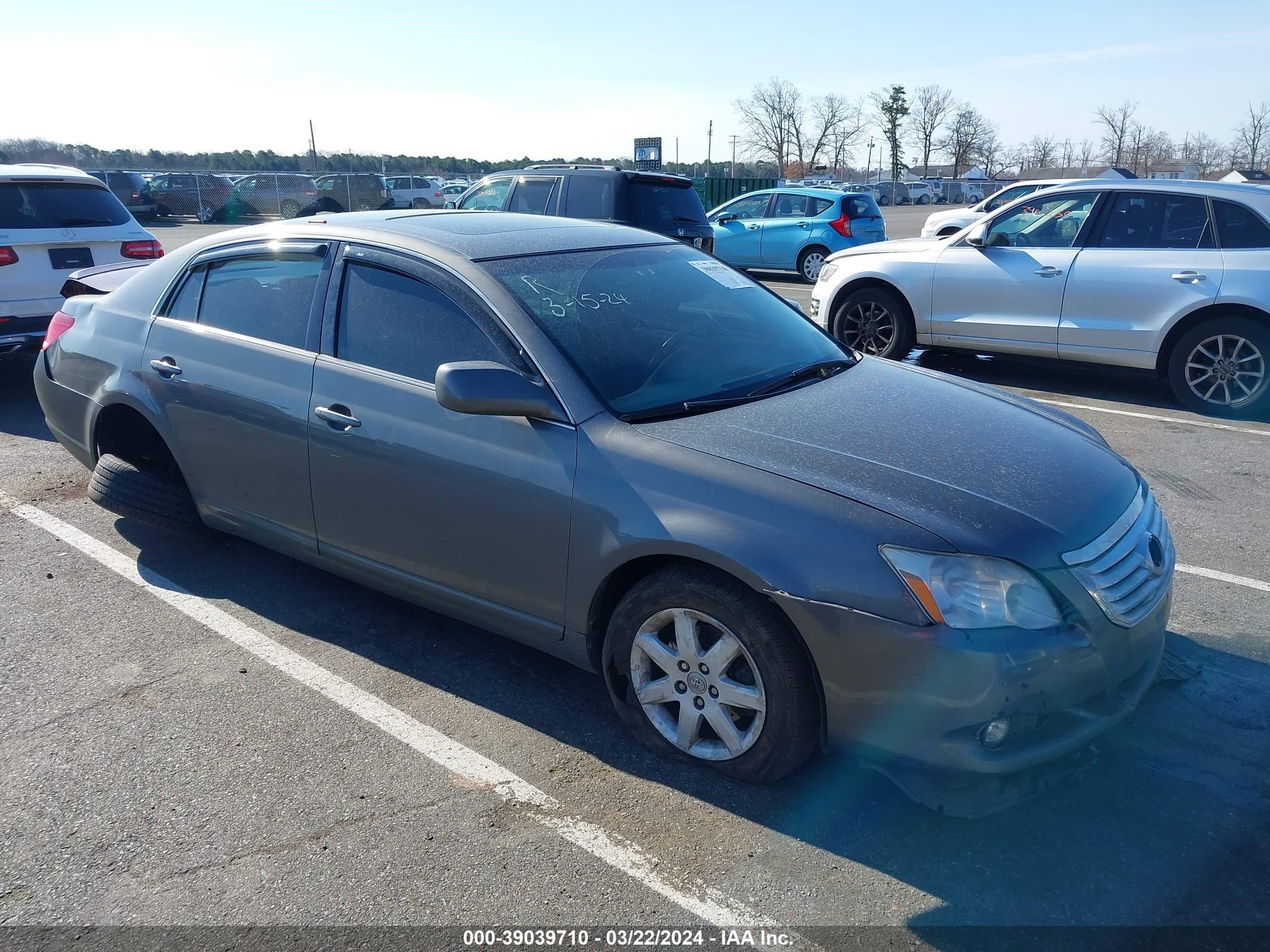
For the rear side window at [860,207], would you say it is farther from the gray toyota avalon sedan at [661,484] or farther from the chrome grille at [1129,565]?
the chrome grille at [1129,565]

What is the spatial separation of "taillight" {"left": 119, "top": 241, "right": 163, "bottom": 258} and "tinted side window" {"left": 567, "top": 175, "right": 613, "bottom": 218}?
4.27 m

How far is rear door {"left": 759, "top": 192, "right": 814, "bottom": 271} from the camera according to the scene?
16469 mm

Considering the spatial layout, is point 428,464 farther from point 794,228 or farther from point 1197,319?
point 794,228

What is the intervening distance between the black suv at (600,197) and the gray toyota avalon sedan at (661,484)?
6736 millimetres

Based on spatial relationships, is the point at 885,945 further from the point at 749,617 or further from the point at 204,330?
the point at 204,330

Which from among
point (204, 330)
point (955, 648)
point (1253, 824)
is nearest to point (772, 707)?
point (955, 648)

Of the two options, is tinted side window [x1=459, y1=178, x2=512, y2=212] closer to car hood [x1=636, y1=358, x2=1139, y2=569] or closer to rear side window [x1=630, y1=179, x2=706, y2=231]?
rear side window [x1=630, y1=179, x2=706, y2=231]

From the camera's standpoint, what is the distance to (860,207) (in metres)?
16.6

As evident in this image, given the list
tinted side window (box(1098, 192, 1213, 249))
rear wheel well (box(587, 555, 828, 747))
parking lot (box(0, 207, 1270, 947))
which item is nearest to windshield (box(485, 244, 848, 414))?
rear wheel well (box(587, 555, 828, 747))

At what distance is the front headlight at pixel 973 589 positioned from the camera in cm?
267

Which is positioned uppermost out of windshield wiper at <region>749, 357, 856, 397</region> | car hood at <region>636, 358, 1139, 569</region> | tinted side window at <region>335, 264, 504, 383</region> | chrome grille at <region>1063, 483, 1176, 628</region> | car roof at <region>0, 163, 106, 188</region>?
car roof at <region>0, 163, 106, 188</region>

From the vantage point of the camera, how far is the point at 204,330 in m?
4.43

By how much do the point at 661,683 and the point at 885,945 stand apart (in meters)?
1.01

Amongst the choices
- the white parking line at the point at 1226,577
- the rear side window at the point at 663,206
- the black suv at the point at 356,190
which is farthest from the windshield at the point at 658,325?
the black suv at the point at 356,190
